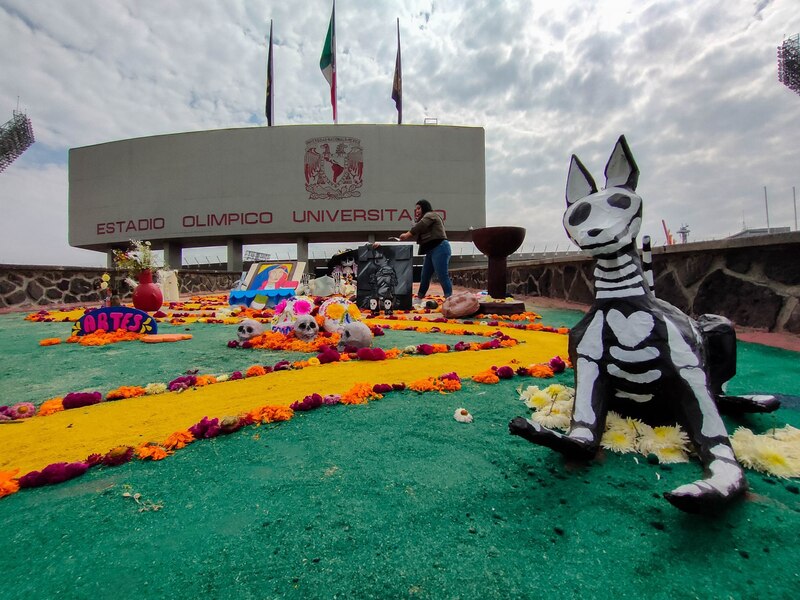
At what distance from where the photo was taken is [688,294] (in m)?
4.29

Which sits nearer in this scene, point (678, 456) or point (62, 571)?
point (62, 571)

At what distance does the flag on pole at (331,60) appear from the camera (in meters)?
24.1

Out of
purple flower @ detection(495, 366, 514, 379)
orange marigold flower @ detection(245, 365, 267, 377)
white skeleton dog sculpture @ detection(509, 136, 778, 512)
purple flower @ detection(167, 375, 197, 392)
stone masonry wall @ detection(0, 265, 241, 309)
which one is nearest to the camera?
white skeleton dog sculpture @ detection(509, 136, 778, 512)

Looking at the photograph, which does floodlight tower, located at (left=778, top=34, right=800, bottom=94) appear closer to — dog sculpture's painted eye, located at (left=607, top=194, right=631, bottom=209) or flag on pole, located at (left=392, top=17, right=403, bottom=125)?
flag on pole, located at (left=392, top=17, right=403, bottom=125)

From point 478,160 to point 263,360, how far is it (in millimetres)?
24001

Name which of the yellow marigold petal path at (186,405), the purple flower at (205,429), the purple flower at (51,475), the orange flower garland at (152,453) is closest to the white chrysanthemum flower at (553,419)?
the yellow marigold petal path at (186,405)

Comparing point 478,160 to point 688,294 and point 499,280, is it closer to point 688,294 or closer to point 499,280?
point 499,280

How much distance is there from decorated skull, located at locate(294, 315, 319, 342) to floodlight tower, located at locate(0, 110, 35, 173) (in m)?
38.6

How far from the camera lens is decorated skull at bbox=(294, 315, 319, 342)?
3.91 m

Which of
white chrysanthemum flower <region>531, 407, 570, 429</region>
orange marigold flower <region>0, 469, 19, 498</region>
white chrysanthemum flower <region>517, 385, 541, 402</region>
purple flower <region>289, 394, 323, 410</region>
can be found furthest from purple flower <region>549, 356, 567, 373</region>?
orange marigold flower <region>0, 469, 19, 498</region>

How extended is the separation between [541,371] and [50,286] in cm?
1046

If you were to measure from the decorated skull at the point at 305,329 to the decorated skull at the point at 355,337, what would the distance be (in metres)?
0.53

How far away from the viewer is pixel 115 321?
4.56 metres

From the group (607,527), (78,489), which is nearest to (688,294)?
(607,527)
